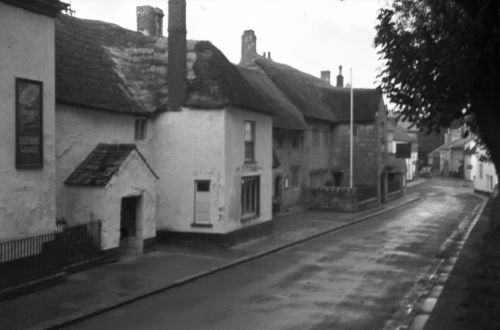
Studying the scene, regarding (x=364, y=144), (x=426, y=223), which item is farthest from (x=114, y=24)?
(x=364, y=144)

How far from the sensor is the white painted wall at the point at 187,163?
21.0 m

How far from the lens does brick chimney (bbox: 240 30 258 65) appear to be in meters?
42.6

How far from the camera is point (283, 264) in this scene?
61.4 ft

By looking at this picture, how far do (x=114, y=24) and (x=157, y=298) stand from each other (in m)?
14.4

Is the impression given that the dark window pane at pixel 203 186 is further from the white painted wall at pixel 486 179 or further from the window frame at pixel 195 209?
the white painted wall at pixel 486 179

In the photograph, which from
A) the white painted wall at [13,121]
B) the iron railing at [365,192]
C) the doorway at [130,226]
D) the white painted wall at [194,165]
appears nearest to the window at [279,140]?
the iron railing at [365,192]

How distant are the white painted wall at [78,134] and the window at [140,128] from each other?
1.12 metres

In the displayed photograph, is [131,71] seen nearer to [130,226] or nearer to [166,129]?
[166,129]

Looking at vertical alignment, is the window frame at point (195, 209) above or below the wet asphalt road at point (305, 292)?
above

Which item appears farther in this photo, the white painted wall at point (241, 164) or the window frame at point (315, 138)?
the window frame at point (315, 138)

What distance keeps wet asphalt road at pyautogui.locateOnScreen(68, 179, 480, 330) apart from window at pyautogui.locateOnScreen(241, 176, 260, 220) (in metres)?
2.44

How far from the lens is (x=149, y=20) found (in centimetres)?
2673

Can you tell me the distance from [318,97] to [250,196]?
23.7 m

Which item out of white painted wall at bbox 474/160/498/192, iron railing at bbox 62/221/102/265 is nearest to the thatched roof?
white painted wall at bbox 474/160/498/192
